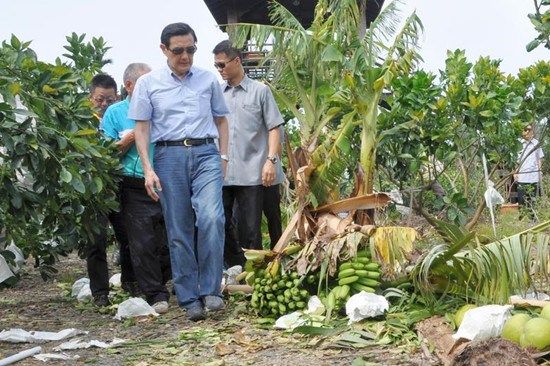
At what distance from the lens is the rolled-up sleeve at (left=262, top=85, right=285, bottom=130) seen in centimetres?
859

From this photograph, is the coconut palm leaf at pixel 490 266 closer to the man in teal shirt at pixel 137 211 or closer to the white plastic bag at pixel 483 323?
the white plastic bag at pixel 483 323

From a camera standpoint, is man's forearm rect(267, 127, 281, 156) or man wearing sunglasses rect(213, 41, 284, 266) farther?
man wearing sunglasses rect(213, 41, 284, 266)

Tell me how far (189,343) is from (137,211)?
184 cm

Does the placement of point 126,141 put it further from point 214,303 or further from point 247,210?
point 214,303

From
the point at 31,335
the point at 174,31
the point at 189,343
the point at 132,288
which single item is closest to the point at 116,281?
the point at 132,288

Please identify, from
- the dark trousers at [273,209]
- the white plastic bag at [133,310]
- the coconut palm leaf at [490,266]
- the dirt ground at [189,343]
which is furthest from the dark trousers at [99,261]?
the coconut palm leaf at [490,266]

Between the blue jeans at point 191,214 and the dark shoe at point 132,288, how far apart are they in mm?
1284

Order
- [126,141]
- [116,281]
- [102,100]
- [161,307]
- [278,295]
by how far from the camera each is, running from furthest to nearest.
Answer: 1. [116,281]
2. [102,100]
3. [126,141]
4. [161,307]
5. [278,295]

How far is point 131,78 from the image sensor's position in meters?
8.21

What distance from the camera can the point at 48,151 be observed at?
21.8 ft

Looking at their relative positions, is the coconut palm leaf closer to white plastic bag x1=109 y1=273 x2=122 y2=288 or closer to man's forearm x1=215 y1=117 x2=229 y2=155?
man's forearm x1=215 y1=117 x2=229 y2=155

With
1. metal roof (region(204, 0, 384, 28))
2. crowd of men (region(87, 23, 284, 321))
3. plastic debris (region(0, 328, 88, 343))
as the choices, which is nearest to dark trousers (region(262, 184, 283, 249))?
crowd of men (region(87, 23, 284, 321))

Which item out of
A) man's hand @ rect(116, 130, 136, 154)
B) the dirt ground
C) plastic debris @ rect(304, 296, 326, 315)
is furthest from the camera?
man's hand @ rect(116, 130, 136, 154)

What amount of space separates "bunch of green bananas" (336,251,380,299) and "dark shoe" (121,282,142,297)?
2.21 meters
